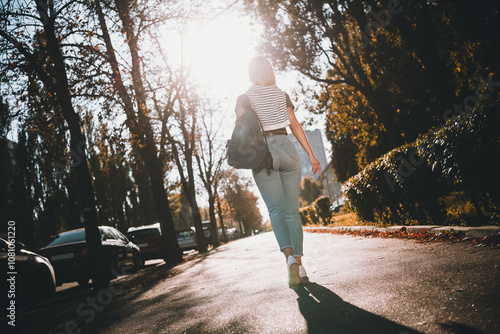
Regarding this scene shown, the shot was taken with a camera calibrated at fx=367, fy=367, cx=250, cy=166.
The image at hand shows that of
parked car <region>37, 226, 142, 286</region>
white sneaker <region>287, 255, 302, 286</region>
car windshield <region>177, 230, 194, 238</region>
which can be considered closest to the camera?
white sneaker <region>287, 255, 302, 286</region>

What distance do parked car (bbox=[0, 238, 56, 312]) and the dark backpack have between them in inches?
174

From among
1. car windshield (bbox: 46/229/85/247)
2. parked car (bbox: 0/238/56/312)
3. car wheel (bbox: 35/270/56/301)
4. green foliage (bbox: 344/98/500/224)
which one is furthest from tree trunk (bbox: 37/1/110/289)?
green foliage (bbox: 344/98/500/224)

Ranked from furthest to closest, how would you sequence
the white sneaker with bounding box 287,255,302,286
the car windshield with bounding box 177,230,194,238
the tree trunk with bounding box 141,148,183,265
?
the car windshield with bounding box 177,230,194,238
the tree trunk with bounding box 141,148,183,265
the white sneaker with bounding box 287,255,302,286

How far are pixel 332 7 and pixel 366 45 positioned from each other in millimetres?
2446

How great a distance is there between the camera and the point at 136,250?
12922 mm

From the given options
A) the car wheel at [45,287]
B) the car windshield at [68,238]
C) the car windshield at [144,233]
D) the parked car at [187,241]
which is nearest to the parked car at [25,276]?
the car wheel at [45,287]

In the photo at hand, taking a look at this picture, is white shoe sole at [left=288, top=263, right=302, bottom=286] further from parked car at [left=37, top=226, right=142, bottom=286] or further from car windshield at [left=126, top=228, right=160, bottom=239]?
car windshield at [left=126, top=228, right=160, bottom=239]

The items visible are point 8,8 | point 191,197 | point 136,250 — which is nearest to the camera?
point 8,8

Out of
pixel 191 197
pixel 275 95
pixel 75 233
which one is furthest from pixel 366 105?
pixel 275 95

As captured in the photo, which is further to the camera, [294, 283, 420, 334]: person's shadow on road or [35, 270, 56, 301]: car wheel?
[35, 270, 56, 301]: car wheel

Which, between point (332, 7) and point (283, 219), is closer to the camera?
point (283, 219)

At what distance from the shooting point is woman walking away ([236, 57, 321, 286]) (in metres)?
3.65

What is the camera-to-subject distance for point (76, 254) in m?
9.23

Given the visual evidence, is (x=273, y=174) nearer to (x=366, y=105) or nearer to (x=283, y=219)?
(x=283, y=219)
